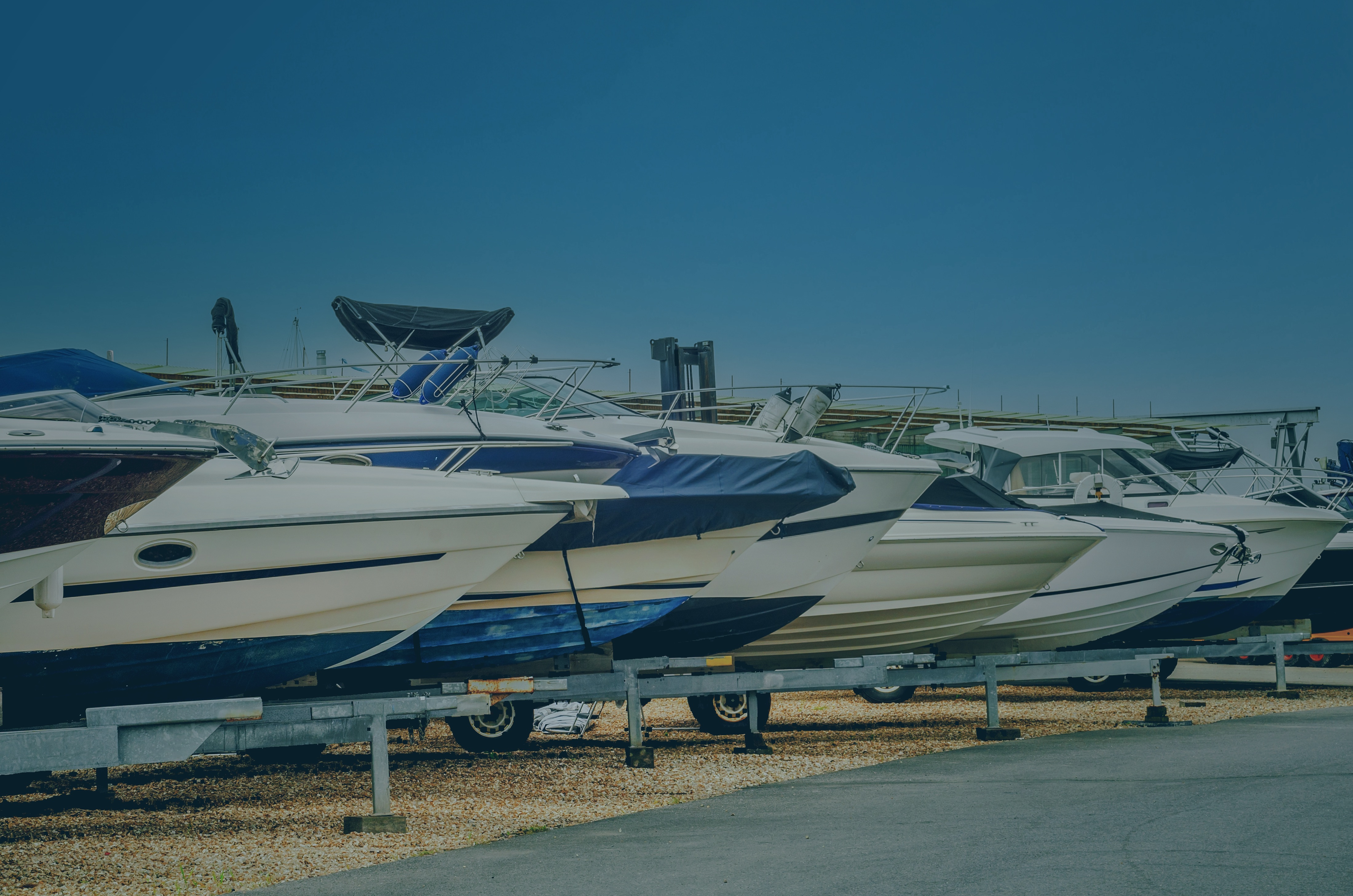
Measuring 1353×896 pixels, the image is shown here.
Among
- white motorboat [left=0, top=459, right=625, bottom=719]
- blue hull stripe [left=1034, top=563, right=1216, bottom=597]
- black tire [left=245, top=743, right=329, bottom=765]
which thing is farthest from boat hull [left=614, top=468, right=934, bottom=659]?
blue hull stripe [left=1034, top=563, right=1216, bottom=597]

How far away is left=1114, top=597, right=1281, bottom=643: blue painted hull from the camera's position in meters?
12.6

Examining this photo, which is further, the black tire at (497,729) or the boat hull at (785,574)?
the black tire at (497,729)

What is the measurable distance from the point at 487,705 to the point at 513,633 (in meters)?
1.70

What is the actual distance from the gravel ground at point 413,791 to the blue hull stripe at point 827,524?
1.59 m

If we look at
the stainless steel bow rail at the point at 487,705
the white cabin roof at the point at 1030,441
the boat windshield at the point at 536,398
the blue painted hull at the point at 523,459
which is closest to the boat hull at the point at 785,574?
the stainless steel bow rail at the point at 487,705

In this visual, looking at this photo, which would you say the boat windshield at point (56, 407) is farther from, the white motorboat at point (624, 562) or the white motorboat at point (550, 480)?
the white motorboat at point (624, 562)

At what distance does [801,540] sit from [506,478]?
9.30ft

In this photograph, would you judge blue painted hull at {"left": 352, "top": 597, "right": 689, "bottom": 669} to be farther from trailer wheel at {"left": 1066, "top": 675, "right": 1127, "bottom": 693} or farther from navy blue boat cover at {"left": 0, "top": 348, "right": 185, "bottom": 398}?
trailer wheel at {"left": 1066, "top": 675, "right": 1127, "bottom": 693}

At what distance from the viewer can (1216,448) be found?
48.0 feet

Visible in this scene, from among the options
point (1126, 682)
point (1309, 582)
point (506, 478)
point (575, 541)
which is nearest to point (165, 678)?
point (506, 478)

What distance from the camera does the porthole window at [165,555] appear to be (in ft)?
A: 19.2

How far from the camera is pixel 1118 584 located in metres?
11.6

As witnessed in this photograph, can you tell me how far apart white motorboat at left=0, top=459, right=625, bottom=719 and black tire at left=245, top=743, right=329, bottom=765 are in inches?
104

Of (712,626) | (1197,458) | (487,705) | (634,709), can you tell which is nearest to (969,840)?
(487,705)
